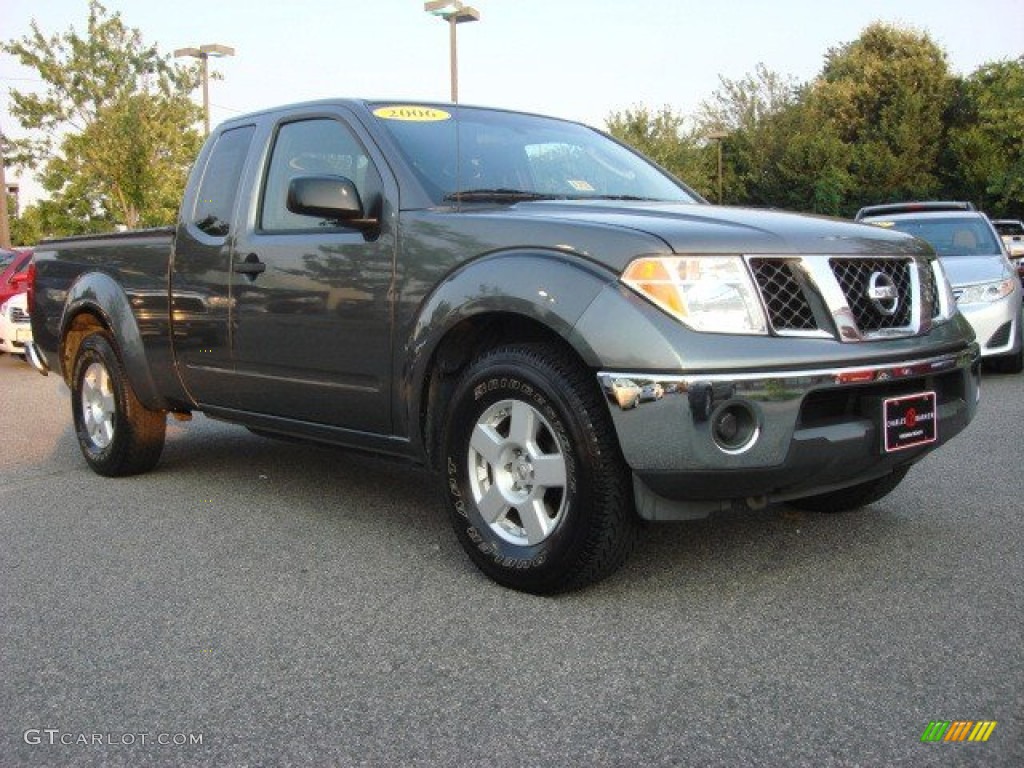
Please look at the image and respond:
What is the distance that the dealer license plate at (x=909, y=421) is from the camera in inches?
134

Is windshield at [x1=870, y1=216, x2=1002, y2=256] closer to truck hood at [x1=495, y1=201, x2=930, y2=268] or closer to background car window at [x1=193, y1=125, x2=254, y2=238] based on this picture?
truck hood at [x1=495, y1=201, x2=930, y2=268]

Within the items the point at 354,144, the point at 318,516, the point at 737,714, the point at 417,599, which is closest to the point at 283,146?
the point at 354,144

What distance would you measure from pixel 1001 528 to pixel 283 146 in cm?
339

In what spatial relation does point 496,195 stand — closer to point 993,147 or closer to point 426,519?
point 426,519

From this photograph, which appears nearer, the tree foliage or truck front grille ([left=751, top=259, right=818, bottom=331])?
truck front grille ([left=751, top=259, right=818, bottom=331])

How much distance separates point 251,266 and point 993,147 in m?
37.9

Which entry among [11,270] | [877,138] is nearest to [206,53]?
[11,270]

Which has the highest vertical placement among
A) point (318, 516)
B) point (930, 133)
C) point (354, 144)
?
point (930, 133)

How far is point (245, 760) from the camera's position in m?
2.50

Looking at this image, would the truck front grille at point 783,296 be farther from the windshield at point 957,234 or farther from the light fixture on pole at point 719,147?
the light fixture on pole at point 719,147

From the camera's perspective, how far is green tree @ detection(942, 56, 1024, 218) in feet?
119

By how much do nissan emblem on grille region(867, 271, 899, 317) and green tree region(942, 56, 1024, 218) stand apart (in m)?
35.5

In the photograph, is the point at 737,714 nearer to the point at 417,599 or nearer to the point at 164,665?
the point at 417,599

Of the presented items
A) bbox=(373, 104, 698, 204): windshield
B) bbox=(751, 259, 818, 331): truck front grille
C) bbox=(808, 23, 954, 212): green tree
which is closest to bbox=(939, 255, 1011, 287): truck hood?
bbox=(373, 104, 698, 204): windshield
